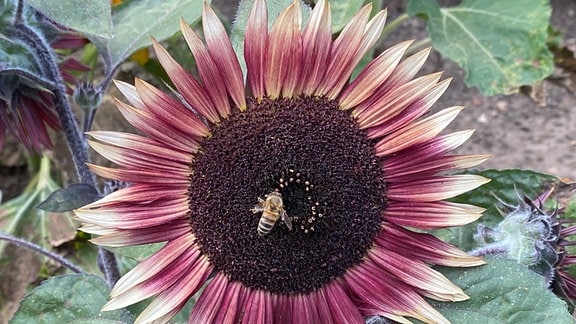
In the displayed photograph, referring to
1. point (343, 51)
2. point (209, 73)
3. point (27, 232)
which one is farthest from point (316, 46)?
point (27, 232)

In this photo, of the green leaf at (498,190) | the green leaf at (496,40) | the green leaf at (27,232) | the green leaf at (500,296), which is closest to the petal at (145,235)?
the green leaf at (500,296)

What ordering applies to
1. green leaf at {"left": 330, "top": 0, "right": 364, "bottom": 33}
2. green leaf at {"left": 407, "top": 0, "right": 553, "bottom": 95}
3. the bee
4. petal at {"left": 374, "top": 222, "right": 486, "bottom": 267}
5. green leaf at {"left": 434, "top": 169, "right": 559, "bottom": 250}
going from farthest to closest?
green leaf at {"left": 407, "top": 0, "right": 553, "bottom": 95} < green leaf at {"left": 330, "top": 0, "right": 364, "bottom": 33} < green leaf at {"left": 434, "top": 169, "right": 559, "bottom": 250} < petal at {"left": 374, "top": 222, "right": 486, "bottom": 267} < the bee

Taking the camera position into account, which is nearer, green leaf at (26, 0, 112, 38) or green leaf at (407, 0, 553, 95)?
green leaf at (26, 0, 112, 38)

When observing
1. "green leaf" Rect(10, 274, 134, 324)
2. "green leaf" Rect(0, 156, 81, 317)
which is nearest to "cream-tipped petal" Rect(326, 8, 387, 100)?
"green leaf" Rect(10, 274, 134, 324)

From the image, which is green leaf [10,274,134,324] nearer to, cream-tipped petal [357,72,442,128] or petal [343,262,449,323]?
petal [343,262,449,323]

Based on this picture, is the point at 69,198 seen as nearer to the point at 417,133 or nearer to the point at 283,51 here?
the point at 283,51

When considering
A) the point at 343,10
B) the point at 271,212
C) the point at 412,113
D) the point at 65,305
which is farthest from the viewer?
the point at 343,10
